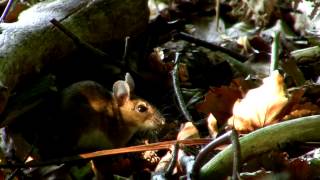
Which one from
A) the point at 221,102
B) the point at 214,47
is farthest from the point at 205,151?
the point at 214,47

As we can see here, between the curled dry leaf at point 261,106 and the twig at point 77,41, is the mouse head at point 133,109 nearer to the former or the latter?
the twig at point 77,41

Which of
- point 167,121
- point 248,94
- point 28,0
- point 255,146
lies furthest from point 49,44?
point 28,0

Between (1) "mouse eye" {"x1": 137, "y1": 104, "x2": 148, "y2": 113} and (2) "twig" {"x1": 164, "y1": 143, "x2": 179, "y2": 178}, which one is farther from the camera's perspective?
(1) "mouse eye" {"x1": 137, "y1": 104, "x2": 148, "y2": 113}

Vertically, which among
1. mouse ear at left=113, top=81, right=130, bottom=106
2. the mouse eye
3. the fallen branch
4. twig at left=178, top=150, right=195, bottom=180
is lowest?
the mouse eye

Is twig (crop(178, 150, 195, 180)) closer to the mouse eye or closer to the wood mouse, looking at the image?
the wood mouse

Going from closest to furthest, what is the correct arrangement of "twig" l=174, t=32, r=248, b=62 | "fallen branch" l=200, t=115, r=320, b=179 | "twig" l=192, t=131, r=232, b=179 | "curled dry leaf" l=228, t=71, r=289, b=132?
"twig" l=192, t=131, r=232, b=179, "fallen branch" l=200, t=115, r=320, b=179, "curled dry leaf" l=228, t=71, r=289, b=132, "twig" l=174, t=32, r=248, b=62

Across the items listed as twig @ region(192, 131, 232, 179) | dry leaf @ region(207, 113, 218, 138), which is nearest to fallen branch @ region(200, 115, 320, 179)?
twig @ region(192, 131, 232, 179)
